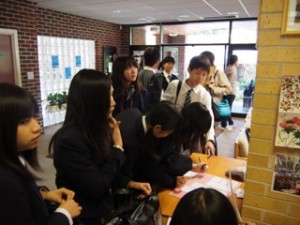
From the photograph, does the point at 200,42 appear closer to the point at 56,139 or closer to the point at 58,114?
the point at 58,114

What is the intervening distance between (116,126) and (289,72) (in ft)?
2.80

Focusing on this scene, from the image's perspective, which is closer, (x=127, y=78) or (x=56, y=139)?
(x=56, y=139)

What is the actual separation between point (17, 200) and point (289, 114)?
43.6 inches

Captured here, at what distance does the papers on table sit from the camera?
1.54m

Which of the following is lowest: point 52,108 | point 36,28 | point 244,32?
point 52,108

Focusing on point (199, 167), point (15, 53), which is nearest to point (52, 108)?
point (15, 53)

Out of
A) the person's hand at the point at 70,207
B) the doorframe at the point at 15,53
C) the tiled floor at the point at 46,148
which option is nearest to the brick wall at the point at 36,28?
the doorframe at the point at 15,53

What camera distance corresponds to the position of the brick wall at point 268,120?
111 centimetres

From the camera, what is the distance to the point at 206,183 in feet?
5.36

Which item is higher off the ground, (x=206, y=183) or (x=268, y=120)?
(x=268, y=120)

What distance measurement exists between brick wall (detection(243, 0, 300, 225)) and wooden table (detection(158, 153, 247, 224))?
185 mm

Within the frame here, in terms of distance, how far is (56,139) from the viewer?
1.14 meters

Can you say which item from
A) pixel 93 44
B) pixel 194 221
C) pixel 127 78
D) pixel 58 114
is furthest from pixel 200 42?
pixel 194 221

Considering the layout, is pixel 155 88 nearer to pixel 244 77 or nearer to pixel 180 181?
pixel 180 181
